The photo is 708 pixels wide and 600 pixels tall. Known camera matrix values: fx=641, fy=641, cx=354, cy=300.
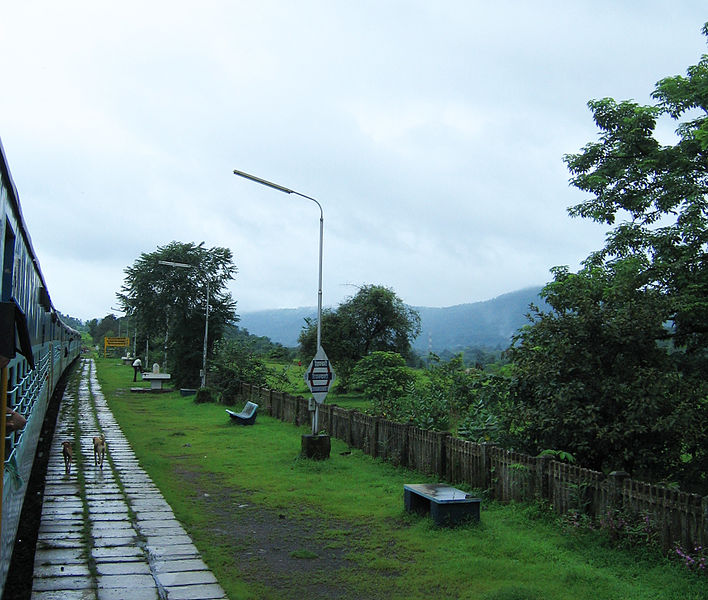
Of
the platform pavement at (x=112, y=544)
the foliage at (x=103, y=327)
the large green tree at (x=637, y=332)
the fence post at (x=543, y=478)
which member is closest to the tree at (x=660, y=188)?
the large green tree at (x=637, y=332)

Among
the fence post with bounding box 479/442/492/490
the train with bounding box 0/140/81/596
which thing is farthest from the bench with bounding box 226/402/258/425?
the fence post with bounding box 479/442/492/490

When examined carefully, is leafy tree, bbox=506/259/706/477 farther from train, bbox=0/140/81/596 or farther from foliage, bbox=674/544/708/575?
train, bbox=0/140/81/596

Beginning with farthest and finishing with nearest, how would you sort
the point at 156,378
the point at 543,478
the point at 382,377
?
the point at 156,378 < the point at 382,377 < the point at 543,478

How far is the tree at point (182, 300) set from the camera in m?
35.2

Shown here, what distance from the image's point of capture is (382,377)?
20094 mm

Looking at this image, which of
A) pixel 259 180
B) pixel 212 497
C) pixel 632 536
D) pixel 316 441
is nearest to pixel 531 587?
pixel 632 536

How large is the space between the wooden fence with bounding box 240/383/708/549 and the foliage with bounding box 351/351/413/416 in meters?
3.46

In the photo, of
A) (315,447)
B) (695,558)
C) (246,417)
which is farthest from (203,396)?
(695,558)

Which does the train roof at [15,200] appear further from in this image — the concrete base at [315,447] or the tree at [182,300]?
the tree at [182,300]

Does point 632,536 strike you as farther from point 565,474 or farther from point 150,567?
point 150,567

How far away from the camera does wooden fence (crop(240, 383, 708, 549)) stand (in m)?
7.07

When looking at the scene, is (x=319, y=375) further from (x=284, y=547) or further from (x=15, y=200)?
(x=15, y=200)

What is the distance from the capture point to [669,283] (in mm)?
12562

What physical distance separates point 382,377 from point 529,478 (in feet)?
Answer: 35.4
